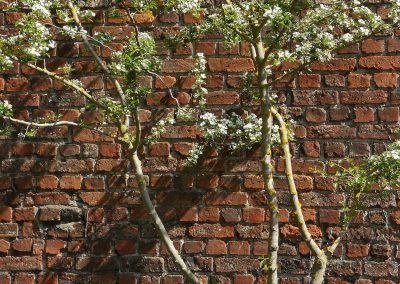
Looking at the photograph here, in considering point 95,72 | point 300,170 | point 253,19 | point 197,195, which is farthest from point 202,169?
point 253,19

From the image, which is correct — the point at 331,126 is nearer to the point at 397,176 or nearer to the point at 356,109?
the point at 356,109

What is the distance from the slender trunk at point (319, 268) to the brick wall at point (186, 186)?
258 millimetres

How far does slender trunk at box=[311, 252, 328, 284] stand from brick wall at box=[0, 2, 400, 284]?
26 cm

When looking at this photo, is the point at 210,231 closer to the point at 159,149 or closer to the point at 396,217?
the point at 159,149

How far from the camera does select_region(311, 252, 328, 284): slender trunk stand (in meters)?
2.78

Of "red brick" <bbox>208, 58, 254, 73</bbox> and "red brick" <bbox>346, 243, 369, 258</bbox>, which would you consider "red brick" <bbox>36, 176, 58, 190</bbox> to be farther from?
"red brick" <bbox>346, 243, 369, 258</bbox>

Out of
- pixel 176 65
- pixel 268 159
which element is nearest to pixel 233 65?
pixel 176 65

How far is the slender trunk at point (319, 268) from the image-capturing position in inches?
109

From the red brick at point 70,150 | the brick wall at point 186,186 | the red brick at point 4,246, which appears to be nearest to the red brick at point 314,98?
the brick wall at point 186,186

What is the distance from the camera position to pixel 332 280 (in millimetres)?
3037

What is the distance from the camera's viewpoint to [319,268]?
2781 mm

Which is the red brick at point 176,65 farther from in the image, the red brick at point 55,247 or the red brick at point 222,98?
the red brick at point 55,247

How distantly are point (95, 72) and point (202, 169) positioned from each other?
722mm

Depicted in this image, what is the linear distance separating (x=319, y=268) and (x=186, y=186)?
753 mm
